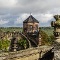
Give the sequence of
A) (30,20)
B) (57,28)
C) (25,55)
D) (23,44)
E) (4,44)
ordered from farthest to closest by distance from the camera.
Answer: (30,20) < (4,44) < (23,44) < (25,55) < (57,28)

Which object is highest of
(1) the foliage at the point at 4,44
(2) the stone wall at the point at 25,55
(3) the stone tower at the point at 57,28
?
(3) the stone tower at the point at 57,28

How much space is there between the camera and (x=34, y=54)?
11.1 m

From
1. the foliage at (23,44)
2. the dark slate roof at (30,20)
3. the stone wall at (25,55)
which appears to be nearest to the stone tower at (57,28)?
the stone wall at (25,55)

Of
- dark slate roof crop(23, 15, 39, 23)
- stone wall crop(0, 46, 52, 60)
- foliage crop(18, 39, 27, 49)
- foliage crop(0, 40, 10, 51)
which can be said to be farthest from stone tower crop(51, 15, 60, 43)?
dark slate roof crop(23, 15, 39, 23)

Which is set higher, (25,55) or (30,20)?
(30,20)

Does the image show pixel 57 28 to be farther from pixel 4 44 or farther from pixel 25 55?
pixel 4 44

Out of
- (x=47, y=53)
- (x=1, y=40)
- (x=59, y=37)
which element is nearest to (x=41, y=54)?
(x=47, y=53)

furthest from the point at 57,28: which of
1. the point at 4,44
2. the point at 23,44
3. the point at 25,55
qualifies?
the point at 4,44

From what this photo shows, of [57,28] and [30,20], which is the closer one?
[57,28]

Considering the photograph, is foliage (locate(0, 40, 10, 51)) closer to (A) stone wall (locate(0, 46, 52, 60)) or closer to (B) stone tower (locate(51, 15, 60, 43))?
(A) stone wall (locate(0, 46, 52, 60))

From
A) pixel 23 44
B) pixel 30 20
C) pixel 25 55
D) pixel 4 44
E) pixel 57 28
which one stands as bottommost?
pixel 4 44

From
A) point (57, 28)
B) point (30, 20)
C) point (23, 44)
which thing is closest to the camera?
point (57, 28)

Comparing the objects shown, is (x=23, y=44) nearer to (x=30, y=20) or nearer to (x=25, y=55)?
(x=30, y=20)

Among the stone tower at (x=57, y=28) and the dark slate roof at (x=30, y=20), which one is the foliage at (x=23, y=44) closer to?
the dark slate roof at (x=30, y=20)
